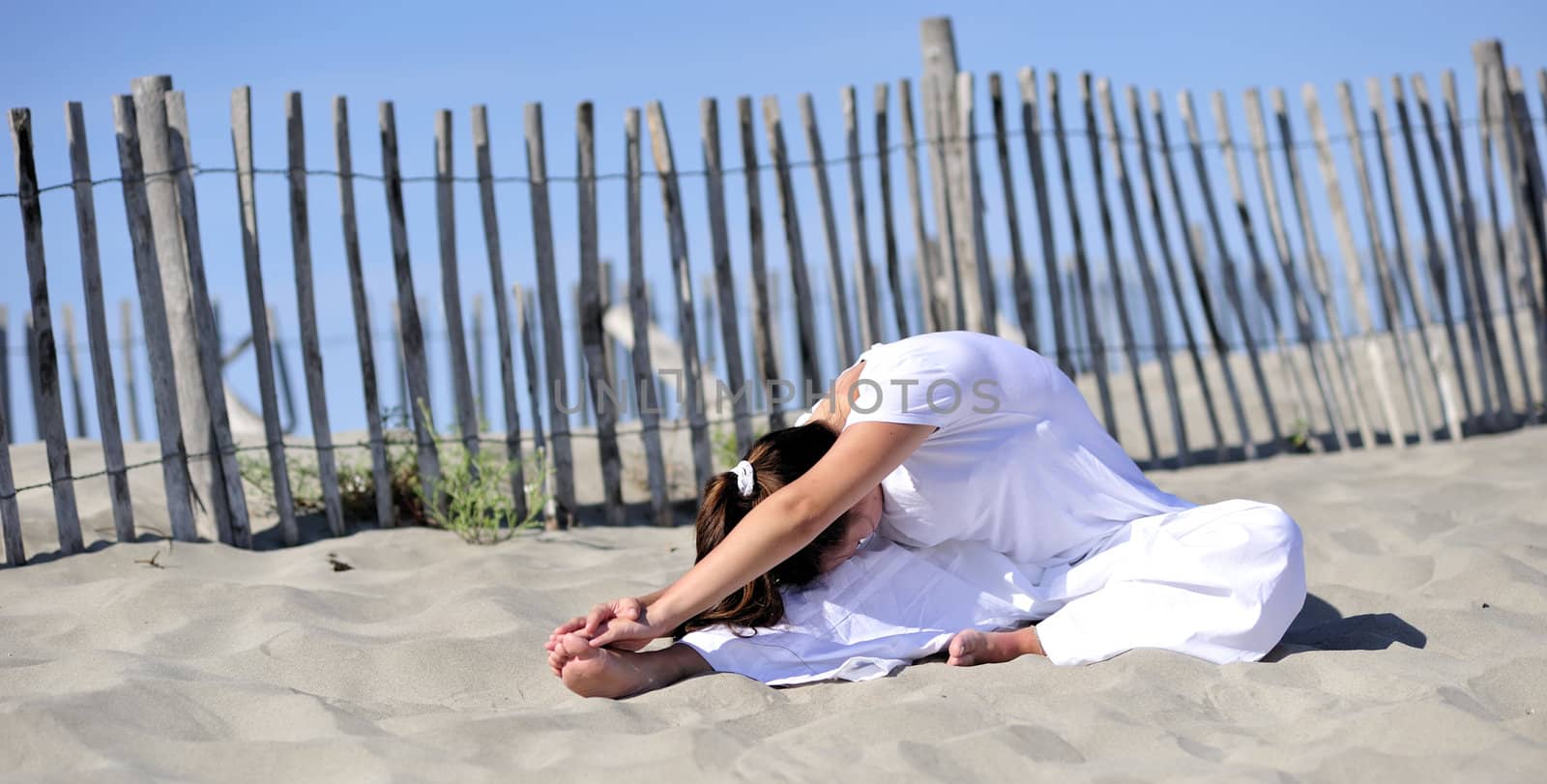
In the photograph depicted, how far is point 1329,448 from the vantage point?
595 centimetres

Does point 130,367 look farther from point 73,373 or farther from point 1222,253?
point 1222,253

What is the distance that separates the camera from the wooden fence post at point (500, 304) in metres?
4.64

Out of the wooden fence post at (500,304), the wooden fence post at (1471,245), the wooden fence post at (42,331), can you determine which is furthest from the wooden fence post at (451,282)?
the wooden fence post at (1471,245)

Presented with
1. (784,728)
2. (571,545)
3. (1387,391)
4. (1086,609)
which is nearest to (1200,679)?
(1086,609)

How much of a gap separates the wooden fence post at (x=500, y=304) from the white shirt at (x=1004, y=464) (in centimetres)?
225

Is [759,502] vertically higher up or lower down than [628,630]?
higher up

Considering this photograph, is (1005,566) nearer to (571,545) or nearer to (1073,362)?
(571,545)

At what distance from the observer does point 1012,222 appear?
533cm

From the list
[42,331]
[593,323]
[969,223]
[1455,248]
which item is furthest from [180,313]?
[1455,248]

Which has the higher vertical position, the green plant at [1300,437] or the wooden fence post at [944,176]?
the wooden fence post at [944,176]

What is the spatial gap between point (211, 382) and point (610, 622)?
7.98 feet

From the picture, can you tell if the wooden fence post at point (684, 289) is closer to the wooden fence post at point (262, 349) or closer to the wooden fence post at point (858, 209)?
the wooden fence post at point (858, 209)

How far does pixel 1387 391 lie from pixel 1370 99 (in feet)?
4.44

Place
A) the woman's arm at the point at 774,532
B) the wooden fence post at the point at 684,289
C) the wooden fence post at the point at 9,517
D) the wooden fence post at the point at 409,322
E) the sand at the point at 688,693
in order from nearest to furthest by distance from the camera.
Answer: the sand at the point at 688,693 → the woman's arm at the point at 774,532 → the wooden fence post at the point at 9,517 → the wooden fence post at the point at 409,322 → the wooden fence post at the point at 684,289
